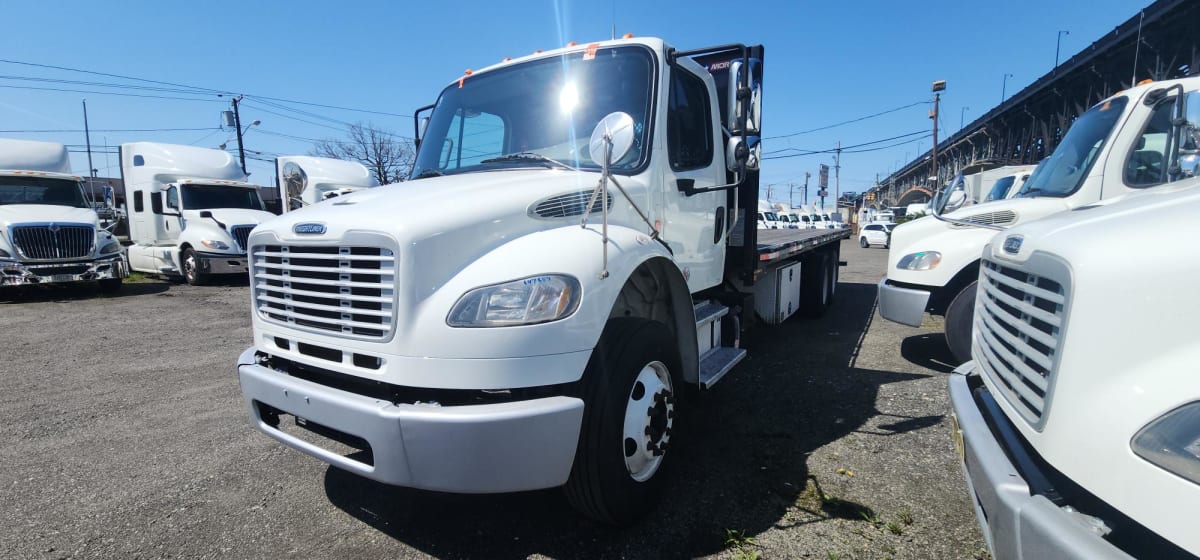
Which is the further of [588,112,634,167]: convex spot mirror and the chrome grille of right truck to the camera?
[588,112,634,167]: convex spot mirror

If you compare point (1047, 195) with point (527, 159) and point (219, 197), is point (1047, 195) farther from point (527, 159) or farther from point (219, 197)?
point (219, 197)

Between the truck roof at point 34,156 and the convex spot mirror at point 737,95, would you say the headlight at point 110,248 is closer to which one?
the truck roof at point 34,156

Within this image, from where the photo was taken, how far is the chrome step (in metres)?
3.44

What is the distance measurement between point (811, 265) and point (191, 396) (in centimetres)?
750

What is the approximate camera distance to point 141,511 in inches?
113

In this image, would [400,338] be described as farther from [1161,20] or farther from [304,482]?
[1161,20]

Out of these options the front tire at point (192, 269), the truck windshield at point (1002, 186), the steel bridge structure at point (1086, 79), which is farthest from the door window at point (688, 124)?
the front tire at point (192, 269)

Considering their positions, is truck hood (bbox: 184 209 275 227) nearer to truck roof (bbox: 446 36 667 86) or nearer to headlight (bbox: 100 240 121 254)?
headlight (bbox: 100 240 121 254)

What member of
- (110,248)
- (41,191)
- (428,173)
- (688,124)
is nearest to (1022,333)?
(688,124)

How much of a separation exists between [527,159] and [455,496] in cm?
200

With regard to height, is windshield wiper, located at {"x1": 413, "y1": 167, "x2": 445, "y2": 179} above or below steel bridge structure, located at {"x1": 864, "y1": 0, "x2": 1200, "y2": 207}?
below

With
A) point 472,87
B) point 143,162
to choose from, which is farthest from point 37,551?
point 143,162

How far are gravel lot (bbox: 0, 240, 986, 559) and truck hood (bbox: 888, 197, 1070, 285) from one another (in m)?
0.96

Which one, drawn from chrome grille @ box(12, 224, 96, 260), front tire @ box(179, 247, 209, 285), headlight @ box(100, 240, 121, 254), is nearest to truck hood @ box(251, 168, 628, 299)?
chrome grille @ box(12, 224, 96, 260)
